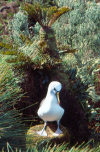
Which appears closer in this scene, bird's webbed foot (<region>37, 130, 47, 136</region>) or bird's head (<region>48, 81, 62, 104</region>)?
bird's head (<region>48, 81, 62, 104</region>)

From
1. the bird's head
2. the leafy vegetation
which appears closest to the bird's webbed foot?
the leafy vegetation

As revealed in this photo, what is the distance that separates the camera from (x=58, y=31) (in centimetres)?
503

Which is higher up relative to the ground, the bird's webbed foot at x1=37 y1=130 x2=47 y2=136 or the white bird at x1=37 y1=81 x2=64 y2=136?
the white bird at x1=37 y1=81 x2=64 y2=136

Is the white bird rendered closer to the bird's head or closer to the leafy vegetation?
the bird's head

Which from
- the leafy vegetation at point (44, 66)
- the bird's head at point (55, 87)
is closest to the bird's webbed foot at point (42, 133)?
the leafy vegetation at point (44, 66)

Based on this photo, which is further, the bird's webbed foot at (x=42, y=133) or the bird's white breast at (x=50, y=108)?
the bird's webbed foot at (x=42, y=133)

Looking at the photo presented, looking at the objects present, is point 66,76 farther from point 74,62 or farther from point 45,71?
point 74,62

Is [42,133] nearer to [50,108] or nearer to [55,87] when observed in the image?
[50,108]

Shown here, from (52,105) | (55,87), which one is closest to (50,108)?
(52,105)

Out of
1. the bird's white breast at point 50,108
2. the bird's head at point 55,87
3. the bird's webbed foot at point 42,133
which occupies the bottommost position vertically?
the bird's webbed foot at point 42,133

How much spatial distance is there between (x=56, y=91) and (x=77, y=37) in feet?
7.76

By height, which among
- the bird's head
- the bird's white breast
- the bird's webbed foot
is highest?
the bird's head

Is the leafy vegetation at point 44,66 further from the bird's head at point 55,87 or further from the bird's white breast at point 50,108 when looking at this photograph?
the bird's head at point 55,87

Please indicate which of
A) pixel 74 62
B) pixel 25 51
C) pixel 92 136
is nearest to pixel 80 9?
pixel 74 62
